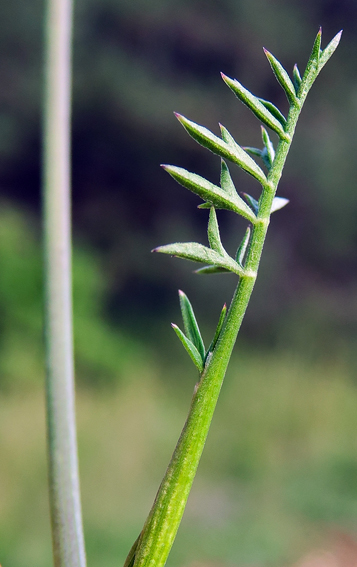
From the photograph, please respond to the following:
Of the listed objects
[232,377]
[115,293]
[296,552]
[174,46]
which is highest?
[174,46]

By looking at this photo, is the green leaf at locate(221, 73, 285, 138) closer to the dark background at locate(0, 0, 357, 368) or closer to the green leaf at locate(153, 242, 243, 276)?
the green leaf at locate(153, 242, 243, 276)

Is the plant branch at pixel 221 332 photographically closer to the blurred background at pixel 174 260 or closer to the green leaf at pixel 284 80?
the green leaf at pixel 284 80

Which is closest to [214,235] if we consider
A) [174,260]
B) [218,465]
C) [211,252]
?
[211,252]

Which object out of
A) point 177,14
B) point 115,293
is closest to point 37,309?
point 115,293

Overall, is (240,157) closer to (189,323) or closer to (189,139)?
(189,323)

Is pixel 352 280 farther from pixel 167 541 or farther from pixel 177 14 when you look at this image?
pixel 167 541

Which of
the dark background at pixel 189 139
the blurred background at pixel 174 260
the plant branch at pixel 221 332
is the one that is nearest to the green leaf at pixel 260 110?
the plant branch at pixel 221 332
